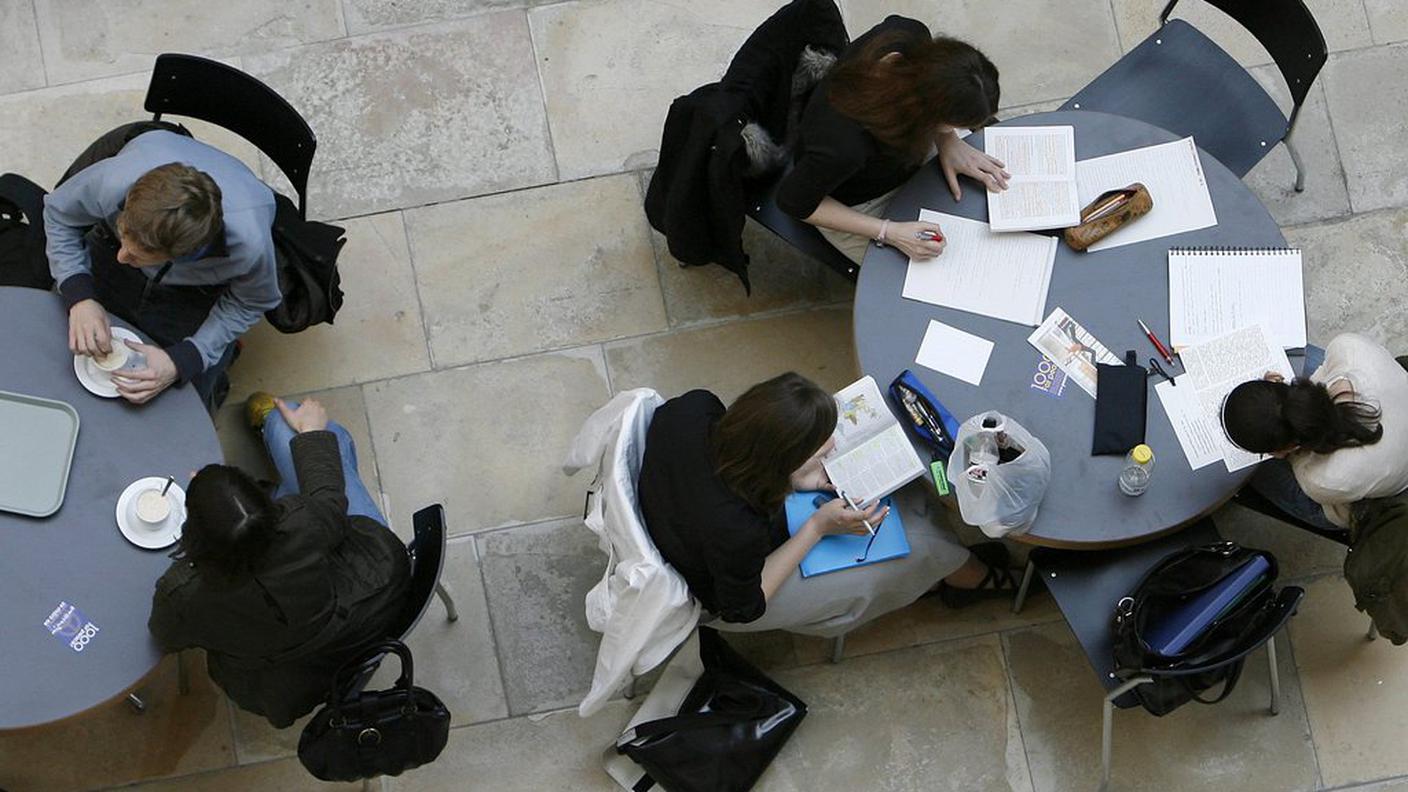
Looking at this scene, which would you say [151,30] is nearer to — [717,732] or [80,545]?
[80,545]

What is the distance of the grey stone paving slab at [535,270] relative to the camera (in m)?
3.89

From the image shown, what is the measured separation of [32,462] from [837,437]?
1.76m

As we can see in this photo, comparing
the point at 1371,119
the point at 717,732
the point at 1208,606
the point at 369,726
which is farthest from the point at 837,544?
the point at 1371,119

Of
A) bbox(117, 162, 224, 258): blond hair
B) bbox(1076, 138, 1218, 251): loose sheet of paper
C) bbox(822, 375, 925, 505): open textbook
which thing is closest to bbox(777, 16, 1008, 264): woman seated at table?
bbox(1076, 138, 1218, 251): loose sheet of paper

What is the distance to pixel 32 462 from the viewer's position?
2873mm

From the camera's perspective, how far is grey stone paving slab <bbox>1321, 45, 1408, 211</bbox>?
4023 mm

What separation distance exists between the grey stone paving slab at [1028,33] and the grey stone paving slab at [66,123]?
196cm

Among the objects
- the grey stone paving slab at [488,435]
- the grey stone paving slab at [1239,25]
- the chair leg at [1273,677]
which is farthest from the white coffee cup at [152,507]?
the grey stone paving slab at [1239,25]

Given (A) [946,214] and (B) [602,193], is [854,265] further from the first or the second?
(B) [602,193]

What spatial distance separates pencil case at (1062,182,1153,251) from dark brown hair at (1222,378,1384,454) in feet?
1.64

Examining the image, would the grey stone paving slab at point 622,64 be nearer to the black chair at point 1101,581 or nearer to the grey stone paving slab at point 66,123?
the grey stone paving slab at point 66,123

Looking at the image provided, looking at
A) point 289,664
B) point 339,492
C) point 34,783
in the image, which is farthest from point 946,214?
point 34,783

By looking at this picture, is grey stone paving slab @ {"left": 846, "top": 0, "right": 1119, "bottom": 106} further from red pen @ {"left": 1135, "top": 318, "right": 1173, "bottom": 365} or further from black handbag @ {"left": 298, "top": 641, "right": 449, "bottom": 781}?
black handbag @ {"left": 298, "top": 641, "right": 449, "bottom": 781}

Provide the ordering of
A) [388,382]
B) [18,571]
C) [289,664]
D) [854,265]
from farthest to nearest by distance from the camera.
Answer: [388,382], [854,265], [289,664], [18,571]
